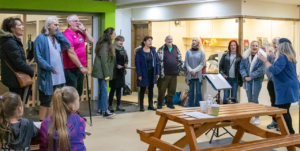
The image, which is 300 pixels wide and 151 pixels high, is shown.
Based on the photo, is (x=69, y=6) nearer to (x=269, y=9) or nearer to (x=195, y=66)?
(x=195, y=66)

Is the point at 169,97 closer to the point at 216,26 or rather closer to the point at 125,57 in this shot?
the point at 125,57

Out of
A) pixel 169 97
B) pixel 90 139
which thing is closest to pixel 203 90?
pixel 169 97

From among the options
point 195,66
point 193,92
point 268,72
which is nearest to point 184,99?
point 193,92

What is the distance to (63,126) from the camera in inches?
115

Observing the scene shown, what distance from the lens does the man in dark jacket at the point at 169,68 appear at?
25.3ft

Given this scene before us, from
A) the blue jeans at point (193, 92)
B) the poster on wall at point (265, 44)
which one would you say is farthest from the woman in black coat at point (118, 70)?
the poster on wall at point (265, 44)

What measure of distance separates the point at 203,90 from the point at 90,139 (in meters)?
3.78

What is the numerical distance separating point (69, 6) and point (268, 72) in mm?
4659

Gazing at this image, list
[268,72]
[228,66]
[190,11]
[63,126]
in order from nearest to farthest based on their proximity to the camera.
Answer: [63,126], [268,72], [228,66], [190,11]

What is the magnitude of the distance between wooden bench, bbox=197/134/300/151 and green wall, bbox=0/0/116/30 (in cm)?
569

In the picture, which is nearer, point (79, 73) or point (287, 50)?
point (287, 50)

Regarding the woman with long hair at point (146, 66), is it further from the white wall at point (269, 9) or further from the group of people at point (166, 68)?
the white wall at point (269, 9)

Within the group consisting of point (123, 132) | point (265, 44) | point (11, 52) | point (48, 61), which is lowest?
point (123, 132)

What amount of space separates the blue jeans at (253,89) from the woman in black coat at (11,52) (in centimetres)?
397
